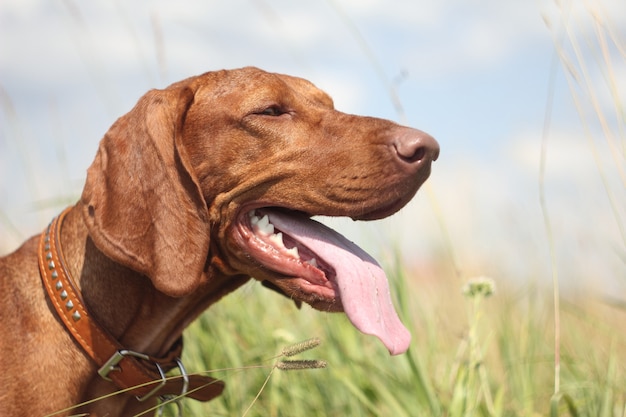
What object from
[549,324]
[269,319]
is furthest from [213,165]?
[549,324]

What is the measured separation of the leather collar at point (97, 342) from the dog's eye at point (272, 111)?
88 cm

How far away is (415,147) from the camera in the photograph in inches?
118

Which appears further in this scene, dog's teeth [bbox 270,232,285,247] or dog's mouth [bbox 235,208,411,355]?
dog's teeth [bbox 270,232,285,247]

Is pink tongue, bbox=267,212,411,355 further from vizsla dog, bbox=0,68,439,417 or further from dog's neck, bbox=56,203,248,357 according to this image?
dog's neck, bbox=56,203,248,357

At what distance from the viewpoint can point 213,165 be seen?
3197 millimetres

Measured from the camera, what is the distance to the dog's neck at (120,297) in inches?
123

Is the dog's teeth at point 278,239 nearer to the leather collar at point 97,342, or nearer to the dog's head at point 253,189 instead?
the dog's head at point 253,189

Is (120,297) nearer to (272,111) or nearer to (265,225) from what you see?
(265,225)

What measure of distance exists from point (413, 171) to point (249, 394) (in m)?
1.91

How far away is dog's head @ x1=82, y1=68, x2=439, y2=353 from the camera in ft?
9.94

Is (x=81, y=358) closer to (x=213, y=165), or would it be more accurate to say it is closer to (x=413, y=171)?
(x=213, y=165)

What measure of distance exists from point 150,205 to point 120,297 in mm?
363

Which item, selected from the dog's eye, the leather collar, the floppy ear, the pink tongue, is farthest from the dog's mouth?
the leather collar

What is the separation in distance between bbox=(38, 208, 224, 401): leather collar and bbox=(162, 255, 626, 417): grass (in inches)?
21.2
